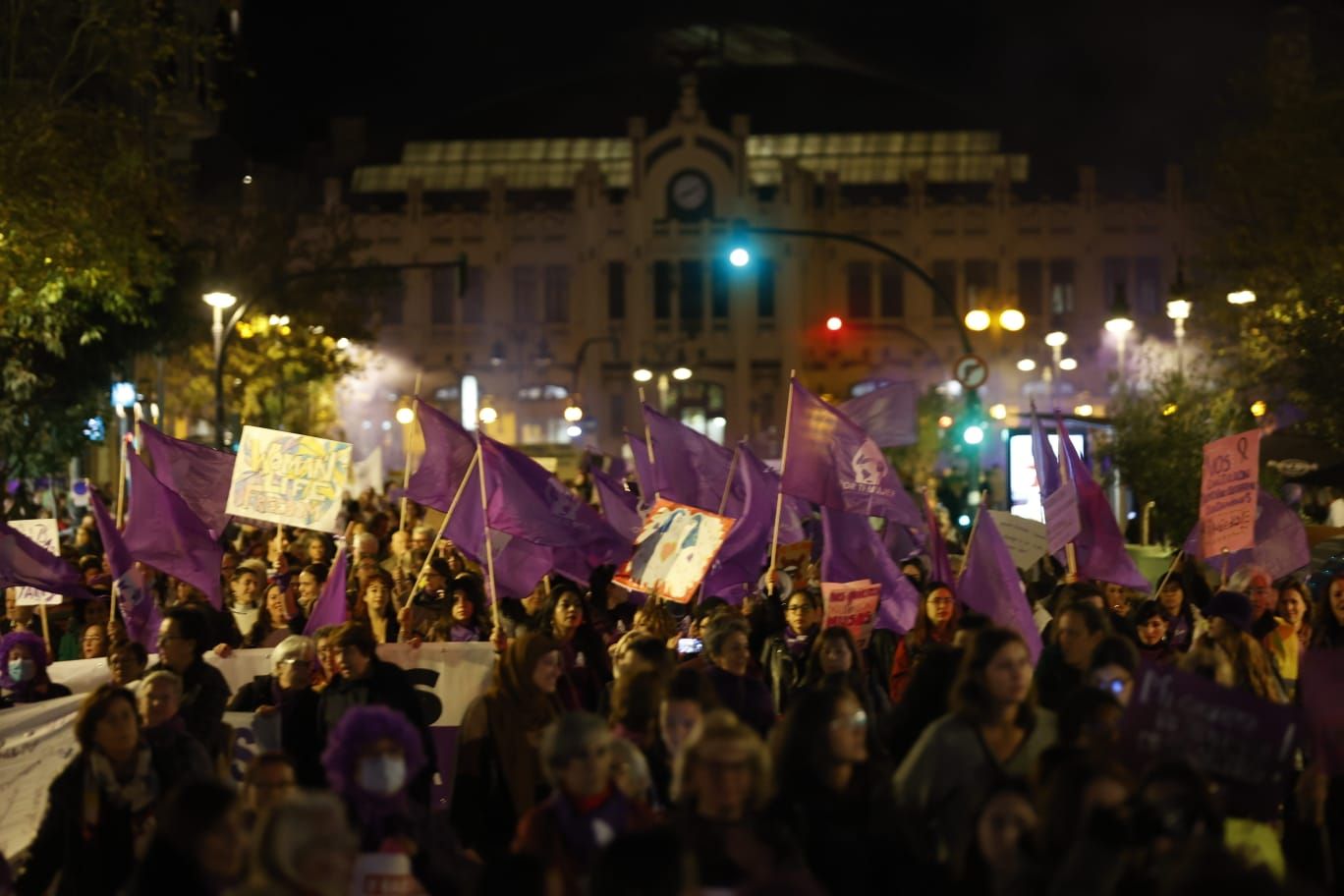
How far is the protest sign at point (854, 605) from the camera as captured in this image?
1095 cm

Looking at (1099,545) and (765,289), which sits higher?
(765,289)

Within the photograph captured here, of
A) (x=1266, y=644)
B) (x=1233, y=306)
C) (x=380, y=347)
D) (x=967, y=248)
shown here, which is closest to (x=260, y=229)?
(x=1233, y=306)

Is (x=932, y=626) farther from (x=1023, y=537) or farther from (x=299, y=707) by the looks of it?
(x=299, y=707)

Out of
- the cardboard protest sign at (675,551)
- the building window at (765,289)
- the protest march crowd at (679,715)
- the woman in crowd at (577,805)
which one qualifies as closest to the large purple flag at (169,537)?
the protest march crowd at (679,715)

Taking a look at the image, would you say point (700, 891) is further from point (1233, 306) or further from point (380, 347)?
point (380, 347)

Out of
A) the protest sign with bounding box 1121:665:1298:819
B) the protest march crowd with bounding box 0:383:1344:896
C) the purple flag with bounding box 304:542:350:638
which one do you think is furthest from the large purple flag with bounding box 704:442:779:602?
the protest sign with bounding box 1121:665:1298:819

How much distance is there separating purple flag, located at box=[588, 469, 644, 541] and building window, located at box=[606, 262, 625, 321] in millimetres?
56035

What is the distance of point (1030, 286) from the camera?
71.2 meters

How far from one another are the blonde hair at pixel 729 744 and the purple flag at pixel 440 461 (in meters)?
9.02

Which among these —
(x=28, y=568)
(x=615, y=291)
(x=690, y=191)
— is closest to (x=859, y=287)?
(x=690, y=191)

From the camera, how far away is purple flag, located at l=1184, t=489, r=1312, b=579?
42.7ft

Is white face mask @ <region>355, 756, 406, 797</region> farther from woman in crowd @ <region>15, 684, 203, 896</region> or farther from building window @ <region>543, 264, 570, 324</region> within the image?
building window @ <region>543, 264, 570, 324</region>

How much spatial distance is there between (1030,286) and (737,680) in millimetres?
64690

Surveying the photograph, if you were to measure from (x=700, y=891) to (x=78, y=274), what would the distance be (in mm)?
19682
